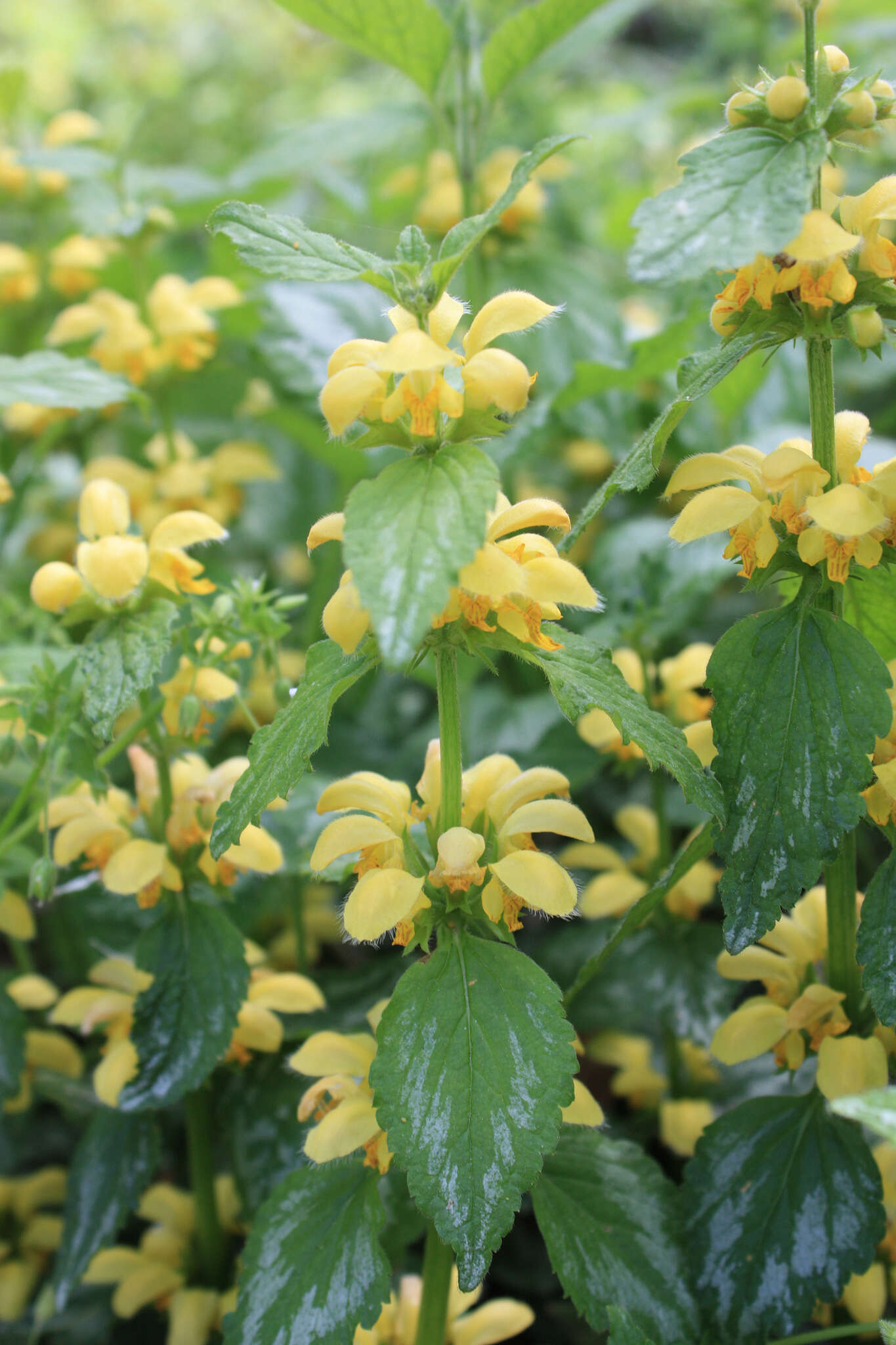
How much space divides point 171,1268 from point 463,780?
2.28 ft

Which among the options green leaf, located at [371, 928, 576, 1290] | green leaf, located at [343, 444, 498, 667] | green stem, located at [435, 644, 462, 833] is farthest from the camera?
green stem, located at [435, 644, 462, 833]

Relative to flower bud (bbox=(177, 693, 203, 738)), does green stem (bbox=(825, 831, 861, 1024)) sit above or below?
below

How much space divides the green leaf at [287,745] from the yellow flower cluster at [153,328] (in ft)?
2.89

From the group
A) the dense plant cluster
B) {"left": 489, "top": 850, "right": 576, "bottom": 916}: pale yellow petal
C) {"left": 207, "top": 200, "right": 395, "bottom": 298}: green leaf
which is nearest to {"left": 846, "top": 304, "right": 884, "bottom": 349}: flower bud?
the dense plant cluster

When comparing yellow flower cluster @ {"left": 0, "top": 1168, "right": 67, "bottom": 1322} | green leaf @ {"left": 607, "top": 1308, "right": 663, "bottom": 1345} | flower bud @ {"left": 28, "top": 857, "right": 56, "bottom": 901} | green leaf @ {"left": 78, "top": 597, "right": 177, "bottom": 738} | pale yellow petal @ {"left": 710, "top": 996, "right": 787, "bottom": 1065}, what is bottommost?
yellow flower cluster @ {"left": 0, "top": 1168, "right": 67, "bottom": 1322}

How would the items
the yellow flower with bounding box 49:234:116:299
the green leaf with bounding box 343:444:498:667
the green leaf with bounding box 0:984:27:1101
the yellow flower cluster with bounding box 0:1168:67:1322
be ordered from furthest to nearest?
the yellow flower with bounding box 49:234:116:299 < the yellow flower cluster with bounding box 0:1168:67:1322 < the green leaf with bounding box 0:984:27:1101 < the green leaf with bounding box 343:444:498:667

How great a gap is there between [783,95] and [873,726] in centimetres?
44

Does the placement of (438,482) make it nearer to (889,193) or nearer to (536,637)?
(536,637)

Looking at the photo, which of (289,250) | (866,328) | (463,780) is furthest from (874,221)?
(463,780)

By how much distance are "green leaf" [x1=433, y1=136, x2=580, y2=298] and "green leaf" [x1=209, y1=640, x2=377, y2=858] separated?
0.90ft

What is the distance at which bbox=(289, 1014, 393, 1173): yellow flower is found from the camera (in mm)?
877

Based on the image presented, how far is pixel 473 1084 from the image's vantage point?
0.77 metres

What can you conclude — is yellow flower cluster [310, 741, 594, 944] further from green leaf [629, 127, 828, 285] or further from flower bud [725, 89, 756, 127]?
flower bud [725, 89, 756, 127]

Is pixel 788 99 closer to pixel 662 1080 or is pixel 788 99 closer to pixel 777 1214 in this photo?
pixel 777 1214
